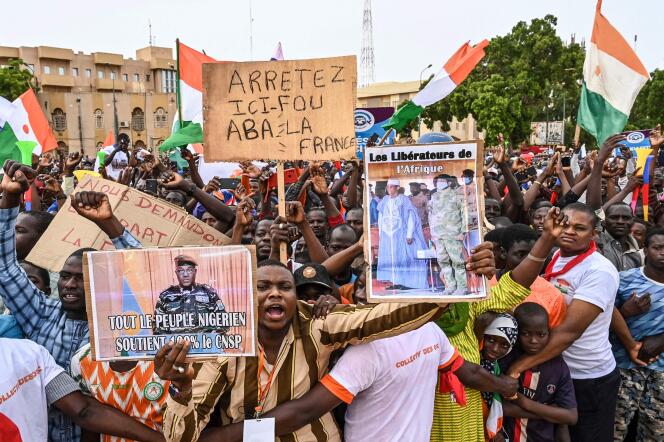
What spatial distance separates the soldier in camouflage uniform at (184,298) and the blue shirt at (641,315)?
286cm

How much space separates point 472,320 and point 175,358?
5.25ft

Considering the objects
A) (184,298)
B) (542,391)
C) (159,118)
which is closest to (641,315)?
(542,391)

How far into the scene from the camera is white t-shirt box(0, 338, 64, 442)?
2039 millimetres

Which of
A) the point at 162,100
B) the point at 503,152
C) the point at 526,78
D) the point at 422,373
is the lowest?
the point at 422,373

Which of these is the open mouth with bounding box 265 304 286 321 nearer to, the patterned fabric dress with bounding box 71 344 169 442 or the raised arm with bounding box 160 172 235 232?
the patterned fabric dress with bounding box 71 344 169 442

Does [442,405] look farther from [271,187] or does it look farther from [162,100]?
[162,100]

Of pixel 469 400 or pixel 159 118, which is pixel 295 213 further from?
pixel 159 118

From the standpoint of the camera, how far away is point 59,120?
187ft

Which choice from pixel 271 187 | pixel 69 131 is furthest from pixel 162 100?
pixel 271 187

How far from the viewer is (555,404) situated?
310 centimetres

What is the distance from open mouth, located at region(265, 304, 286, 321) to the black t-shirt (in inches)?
57.9

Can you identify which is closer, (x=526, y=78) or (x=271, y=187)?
(x=271, y=187)

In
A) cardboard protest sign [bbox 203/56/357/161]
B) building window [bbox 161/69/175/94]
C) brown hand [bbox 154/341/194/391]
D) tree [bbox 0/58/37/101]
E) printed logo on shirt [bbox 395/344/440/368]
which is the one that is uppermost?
building window [bbox 161/69/175/94]

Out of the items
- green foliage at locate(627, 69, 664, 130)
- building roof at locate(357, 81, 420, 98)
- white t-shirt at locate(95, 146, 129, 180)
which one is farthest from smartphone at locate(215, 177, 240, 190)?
→ building roof at locate(357, 81, 420, 98)
